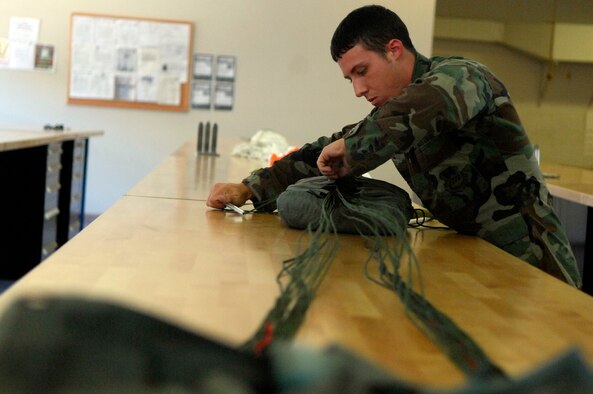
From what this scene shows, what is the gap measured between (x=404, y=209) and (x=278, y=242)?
344 millimetres

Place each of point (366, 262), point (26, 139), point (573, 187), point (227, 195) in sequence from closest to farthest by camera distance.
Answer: point (366, 262) < point (227, 195) < point (26, 139) < point (573, 187)

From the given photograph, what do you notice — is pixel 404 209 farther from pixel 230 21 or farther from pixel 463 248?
pixel 230 21

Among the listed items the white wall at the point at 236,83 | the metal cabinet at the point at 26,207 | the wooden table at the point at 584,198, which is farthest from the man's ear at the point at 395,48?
the white wall at the point at 236,83

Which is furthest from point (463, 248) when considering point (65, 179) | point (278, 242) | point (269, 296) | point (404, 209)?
point (65, 179)

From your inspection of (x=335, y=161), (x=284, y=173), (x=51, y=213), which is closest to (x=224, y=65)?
(x=51, y=213)

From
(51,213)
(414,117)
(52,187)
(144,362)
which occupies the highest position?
(414,117)

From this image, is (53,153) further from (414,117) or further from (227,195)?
(414,117)

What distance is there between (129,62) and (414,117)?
5.86 metres

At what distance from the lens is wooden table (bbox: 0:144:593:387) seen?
800 millimetres

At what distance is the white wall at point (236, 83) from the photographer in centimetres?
693

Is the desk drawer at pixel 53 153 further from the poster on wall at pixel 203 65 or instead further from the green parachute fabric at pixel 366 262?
the green parachute fabric at pixel 366 262

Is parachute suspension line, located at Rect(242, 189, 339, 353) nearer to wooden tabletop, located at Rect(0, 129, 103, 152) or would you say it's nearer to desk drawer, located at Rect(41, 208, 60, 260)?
wooden tabletop, located at Rect(0, 129, 103, 152)

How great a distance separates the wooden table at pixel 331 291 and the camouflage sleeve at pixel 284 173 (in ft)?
1.15

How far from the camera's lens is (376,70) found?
1.80m
